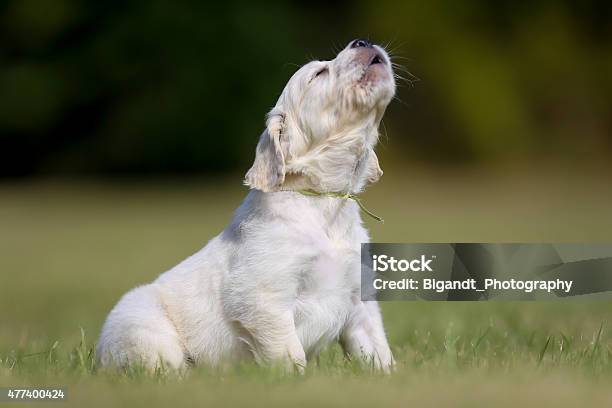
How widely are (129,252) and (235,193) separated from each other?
7514 millimetres

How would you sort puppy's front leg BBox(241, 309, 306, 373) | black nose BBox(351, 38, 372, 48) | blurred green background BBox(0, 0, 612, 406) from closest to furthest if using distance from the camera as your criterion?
puppy's front leg BBox(241, 309, 306, 373) < black nose BBox(351, 38, 372, 48) < blurred green background BBox(0, 0, 612, 406)

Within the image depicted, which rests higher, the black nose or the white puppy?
the black nose

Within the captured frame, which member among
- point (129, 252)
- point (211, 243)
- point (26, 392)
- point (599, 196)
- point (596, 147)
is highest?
point (596, 147)

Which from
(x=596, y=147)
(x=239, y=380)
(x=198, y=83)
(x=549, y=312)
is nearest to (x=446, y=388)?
(x=239, y=380)

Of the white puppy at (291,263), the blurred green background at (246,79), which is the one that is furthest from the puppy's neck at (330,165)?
the blurred green background at (246,79)

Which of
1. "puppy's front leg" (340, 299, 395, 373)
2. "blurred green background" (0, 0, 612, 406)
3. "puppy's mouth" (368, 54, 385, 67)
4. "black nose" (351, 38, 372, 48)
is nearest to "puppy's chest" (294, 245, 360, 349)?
"puppy's front leg" (340, 299, 395, 373)

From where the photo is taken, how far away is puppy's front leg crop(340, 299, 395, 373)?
15.0 feet

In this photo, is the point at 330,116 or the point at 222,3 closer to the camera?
the point at 330,116

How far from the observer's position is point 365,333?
4.62 m

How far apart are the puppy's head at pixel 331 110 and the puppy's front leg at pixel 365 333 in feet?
2.33

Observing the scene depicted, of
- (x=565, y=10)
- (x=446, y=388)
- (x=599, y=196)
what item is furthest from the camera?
(x=565, y=10)

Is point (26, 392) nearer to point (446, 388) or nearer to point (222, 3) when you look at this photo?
point (446, 388)

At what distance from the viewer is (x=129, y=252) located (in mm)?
12703

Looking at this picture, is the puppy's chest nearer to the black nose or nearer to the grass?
the grass
